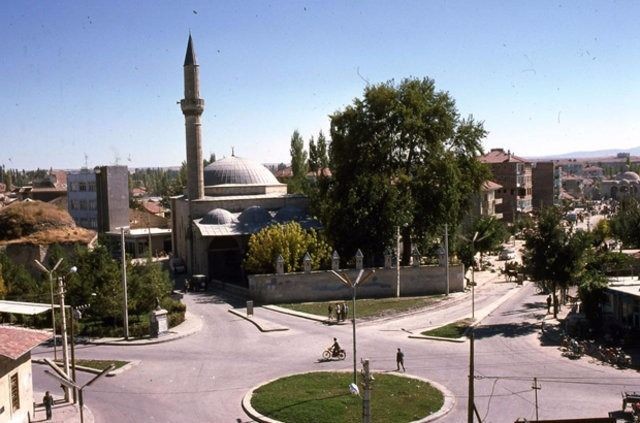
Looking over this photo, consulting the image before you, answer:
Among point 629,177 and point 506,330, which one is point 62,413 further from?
point 629,177

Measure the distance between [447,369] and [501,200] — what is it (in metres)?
63.7

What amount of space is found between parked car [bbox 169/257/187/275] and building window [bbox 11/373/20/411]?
34181 mm

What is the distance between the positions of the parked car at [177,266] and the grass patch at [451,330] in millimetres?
27340

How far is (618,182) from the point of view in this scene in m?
154

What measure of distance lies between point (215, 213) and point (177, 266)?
7487 mm

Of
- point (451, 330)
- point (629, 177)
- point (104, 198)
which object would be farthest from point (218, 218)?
point (629, 177)

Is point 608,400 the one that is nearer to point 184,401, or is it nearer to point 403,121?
point 184,401

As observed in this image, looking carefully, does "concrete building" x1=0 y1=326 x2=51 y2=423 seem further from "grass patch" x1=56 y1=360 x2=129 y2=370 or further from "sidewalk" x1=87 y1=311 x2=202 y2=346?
"sidewalk" x1=87 y1=311 x2=202 y2=346

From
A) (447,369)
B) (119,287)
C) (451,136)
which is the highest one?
(451,136)

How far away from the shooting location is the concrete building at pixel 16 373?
1723 centimetres

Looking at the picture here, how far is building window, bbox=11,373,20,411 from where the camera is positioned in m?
18.0

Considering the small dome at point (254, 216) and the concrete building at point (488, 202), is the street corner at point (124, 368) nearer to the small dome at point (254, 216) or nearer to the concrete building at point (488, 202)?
the small dome at point (254, 216)

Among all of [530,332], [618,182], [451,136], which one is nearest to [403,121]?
Answer: [451,136]

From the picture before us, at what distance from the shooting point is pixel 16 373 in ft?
59.3
